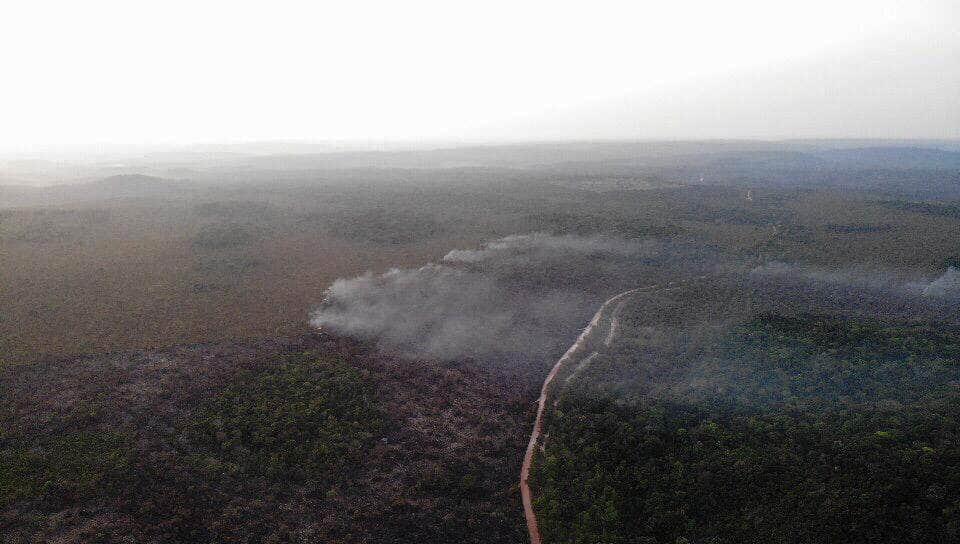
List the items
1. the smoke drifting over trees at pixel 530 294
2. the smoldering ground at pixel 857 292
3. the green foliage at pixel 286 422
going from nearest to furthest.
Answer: the green foliage at pixel 286 422 < the smoldering ground at pixel 857 292 < the smoke drifting over trees at pixel 530 294

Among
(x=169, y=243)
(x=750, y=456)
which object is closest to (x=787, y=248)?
(x=750, y=456)

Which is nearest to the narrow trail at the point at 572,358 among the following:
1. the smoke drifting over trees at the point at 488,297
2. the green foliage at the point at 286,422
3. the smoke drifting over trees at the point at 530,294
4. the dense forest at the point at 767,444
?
the dense forest at the point at 767,444

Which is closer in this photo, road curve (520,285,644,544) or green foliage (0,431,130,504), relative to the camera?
road curve (520,285,644,544)

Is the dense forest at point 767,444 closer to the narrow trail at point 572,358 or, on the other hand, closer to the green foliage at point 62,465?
the narrow trail at point 572,358

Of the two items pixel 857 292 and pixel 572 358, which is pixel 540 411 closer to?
pixel 572 358

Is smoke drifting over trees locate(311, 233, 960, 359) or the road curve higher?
smoke drifting over trees locate(311, 233, 960, 359)

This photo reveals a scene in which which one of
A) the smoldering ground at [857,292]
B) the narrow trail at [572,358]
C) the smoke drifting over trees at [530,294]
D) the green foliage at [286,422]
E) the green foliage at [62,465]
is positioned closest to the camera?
the green foliage at [62,465]

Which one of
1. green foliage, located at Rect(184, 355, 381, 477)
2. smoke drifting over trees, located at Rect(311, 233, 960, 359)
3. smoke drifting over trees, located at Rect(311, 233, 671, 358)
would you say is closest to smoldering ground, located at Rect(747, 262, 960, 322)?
smoke drifting over trees, located at Rect(311, 233, 960, 359)

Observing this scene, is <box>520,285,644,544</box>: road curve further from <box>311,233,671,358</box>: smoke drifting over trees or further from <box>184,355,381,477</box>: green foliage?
<box>184,355,381,477</box>: green foliage
